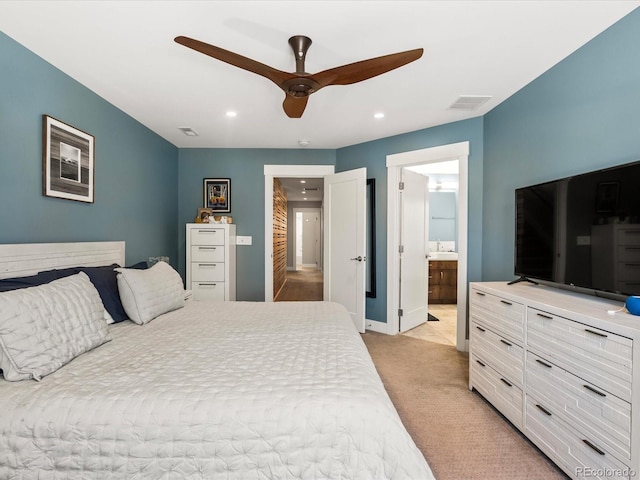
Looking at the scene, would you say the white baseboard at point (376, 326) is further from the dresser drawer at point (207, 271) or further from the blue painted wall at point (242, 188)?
the dresser drawer at point (207, 271)

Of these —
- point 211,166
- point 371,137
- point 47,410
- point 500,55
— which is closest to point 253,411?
point 47,410

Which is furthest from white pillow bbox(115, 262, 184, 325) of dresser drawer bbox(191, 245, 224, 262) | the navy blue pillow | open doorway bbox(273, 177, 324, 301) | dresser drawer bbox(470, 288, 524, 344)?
open doorway bbox(273, 177, 324, 301)

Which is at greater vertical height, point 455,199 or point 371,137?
point 371,137

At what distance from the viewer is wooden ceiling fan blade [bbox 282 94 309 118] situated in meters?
1.94

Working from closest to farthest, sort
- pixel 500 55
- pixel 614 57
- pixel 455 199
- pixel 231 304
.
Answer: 1. pixel 614 57
2. pixel 500 55
3. pixel 231 304
4. pixel 455 199

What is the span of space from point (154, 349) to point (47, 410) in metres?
0.49

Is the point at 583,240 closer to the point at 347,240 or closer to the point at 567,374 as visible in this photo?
the point at 567,374

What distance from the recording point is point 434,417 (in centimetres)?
A: 200

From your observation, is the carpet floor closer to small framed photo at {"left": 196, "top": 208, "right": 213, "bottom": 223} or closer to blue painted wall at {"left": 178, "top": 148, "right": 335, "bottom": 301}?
blue painted wall at {"left": 178, "top": 148, "right": 335, "bottom": 301}

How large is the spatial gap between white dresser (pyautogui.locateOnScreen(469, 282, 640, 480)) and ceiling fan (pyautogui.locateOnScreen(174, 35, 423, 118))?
1550mm

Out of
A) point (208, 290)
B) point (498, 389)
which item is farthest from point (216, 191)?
point (498, 389)

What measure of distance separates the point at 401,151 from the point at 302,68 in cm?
211

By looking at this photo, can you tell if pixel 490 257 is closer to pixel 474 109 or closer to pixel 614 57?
pixel 474 109

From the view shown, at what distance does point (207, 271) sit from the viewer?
360 centimetres
